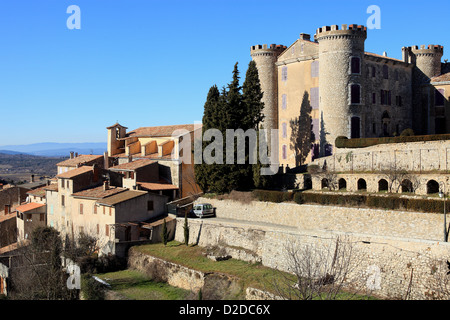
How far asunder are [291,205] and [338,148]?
9.33m

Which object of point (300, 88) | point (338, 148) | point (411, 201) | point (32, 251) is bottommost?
point (32, 251)

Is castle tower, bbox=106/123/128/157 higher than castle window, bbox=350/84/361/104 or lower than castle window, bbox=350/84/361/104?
lower

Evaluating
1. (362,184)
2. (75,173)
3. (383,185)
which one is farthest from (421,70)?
(75,173)

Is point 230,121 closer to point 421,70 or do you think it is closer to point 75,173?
point 75,173

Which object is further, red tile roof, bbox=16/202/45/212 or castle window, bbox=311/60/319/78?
red tile roof, bbox=16/202/45/212

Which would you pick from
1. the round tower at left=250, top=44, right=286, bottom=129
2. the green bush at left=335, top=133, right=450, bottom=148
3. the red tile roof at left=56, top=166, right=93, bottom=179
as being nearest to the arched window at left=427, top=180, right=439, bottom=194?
the green bush at left=335, top=133, right=450, bottom=148

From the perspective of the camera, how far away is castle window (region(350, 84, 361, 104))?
38500mm

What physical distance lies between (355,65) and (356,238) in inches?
793

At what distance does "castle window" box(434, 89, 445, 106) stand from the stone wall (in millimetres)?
21993

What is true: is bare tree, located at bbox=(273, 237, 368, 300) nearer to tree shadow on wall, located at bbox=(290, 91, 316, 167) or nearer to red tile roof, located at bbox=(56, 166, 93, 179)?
tree shadow on wall, located at bbox=(290, 91, 316, 167)

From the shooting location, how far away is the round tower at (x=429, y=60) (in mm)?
45156

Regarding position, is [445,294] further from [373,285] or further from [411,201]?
[411,201]

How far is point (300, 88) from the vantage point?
42.5 meters

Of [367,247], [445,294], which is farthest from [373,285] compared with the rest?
[445,294]
